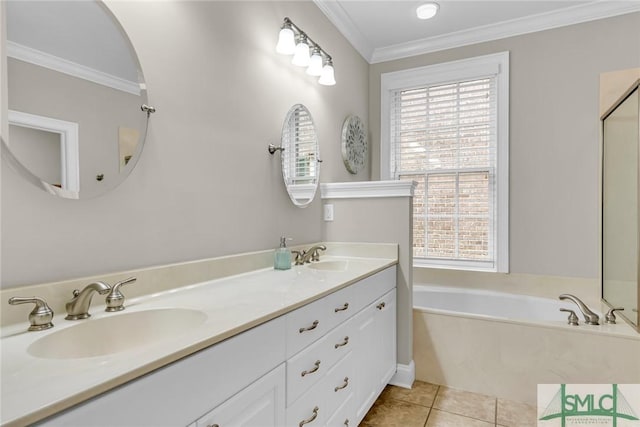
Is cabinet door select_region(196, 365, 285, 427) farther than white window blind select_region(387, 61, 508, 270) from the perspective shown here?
No

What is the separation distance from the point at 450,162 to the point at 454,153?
87 mm

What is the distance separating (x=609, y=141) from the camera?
2.58 metres

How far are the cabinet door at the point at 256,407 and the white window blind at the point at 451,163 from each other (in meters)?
2.44

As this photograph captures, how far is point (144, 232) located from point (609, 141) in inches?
122

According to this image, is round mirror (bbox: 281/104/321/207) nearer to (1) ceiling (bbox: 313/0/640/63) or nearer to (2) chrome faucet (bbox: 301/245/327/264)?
(2) chrome faucet (bbox: 301/245/327/264)

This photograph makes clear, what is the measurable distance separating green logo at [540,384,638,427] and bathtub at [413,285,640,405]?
0.07 meters

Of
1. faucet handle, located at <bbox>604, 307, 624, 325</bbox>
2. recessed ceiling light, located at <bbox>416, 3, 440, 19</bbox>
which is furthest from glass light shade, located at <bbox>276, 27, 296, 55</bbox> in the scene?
faucet handle, located at <bbox>604, 307, 624, 325</bbox>

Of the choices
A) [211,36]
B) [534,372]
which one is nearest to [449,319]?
[534,372]

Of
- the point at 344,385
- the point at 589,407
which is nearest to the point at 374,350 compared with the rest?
the point at 344,385

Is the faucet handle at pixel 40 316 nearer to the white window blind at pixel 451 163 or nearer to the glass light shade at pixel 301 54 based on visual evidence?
the glass light shade at pixel 301 54

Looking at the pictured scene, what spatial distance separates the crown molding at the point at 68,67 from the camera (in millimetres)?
A: 978

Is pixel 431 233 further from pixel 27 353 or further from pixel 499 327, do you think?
pixel 27 353

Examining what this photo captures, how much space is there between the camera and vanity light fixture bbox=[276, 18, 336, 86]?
A: 1999 mm

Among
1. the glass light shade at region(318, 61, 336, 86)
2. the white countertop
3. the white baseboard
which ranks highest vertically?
the glass light shade at region(318, 61, 336, 86)
